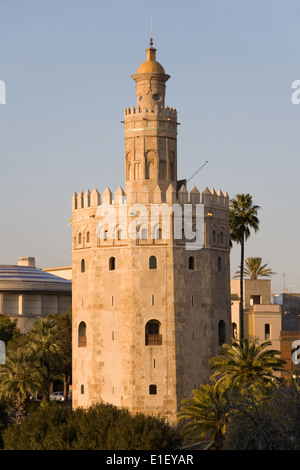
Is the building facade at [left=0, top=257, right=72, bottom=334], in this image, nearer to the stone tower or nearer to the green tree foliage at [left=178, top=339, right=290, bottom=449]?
the stone tower

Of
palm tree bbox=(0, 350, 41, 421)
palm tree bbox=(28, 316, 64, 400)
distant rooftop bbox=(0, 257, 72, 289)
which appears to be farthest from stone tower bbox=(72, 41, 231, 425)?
distant rooftop bbox=(0, 257, 72, 289)

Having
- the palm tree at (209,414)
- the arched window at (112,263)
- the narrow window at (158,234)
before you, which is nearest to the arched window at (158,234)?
the narrow window at (158,234)

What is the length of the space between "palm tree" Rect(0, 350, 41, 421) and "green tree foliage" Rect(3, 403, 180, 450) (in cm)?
1262

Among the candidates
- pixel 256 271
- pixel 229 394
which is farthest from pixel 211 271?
pixel 256 271

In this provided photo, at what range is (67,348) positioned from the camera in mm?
91625

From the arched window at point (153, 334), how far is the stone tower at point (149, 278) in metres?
0.07

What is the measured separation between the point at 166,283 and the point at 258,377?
11.0 m

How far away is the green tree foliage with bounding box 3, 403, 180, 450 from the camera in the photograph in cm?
6000

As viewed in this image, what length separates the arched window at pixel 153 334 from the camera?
73.5 meters

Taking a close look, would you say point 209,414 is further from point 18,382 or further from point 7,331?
point 7,331

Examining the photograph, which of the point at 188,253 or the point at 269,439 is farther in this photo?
the point at 188,253
